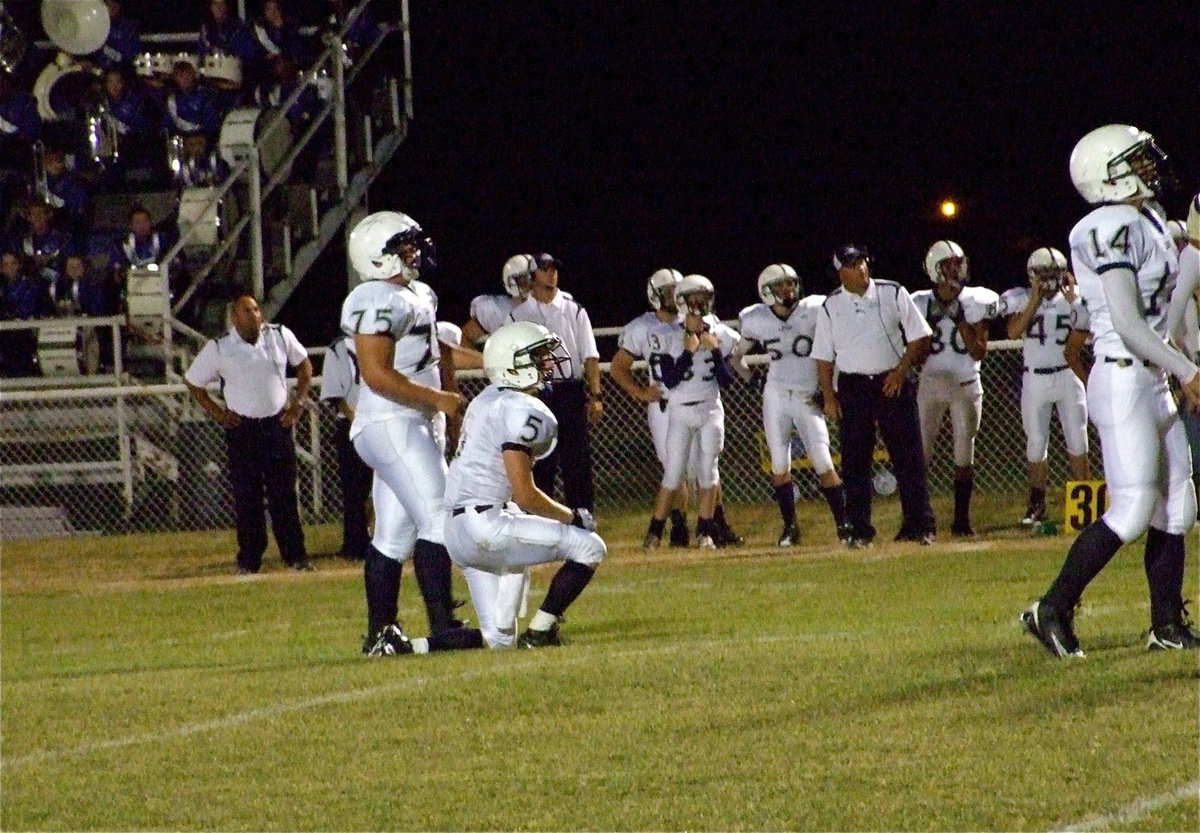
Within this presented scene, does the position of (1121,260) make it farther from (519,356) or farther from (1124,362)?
(519,356)

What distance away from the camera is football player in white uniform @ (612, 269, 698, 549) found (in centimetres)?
1452

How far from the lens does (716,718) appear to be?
23.1 ft

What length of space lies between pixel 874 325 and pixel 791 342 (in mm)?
864

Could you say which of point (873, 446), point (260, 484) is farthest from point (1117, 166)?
point (260, 484)

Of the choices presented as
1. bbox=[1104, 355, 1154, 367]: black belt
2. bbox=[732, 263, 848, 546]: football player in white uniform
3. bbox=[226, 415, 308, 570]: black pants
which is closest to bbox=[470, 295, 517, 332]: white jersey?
bbox=[226, 415, 308, 570]: black pants

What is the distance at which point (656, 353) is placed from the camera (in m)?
14.5

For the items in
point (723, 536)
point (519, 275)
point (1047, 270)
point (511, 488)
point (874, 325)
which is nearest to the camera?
point (511, 488)

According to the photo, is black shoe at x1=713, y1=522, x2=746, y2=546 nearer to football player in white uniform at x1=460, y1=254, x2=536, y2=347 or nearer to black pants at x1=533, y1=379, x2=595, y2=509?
black pants at x1=533, y1=379, x2=595, y2=509

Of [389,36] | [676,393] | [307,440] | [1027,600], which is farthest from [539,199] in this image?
[1027,600]

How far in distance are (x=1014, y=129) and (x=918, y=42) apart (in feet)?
4.72

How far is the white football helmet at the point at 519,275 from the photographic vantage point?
14281mm

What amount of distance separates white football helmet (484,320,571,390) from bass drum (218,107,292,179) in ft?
35.5

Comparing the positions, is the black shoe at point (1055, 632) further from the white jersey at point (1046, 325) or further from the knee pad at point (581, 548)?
the white jersey at point (1046, 325)

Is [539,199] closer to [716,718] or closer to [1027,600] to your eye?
[1027,600]
